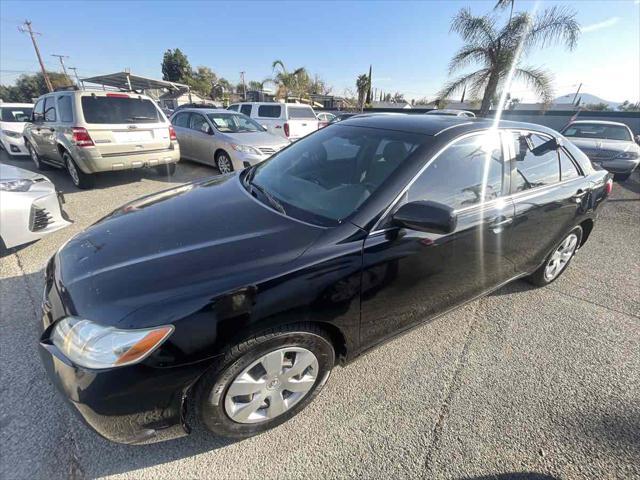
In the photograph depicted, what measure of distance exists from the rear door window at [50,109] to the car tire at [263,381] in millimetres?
6468

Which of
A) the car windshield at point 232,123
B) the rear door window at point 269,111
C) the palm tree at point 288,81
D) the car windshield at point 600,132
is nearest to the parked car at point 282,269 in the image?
the car windshield at point 232,123

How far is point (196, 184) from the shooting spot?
259 centimetres

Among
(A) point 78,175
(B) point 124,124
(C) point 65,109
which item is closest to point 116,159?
(B) point 124,124

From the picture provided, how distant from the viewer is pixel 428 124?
2.12 meters

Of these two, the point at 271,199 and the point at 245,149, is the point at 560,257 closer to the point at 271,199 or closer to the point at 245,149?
the point at 271,199

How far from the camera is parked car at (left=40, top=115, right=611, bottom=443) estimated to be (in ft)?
4.16

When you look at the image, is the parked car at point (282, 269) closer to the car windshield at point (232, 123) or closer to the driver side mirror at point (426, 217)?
the driver side mirror at point (426, 217)

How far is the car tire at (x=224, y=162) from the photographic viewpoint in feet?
21.3

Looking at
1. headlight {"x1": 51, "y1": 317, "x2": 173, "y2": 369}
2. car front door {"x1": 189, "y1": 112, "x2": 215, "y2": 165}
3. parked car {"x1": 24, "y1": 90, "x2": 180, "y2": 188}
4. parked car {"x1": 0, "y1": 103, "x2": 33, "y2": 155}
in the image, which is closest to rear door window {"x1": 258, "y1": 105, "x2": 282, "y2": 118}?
car front door {"x1": 189, "y1": 112, "x2": 215, "y2": 165}

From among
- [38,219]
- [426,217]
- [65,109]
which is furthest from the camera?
[65,109]

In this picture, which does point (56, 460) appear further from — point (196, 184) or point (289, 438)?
point (196, 184)

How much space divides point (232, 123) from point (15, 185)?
487cm

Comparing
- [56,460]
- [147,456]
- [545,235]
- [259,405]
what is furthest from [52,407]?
[545,235]

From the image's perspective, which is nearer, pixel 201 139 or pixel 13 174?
pixel 13 174
